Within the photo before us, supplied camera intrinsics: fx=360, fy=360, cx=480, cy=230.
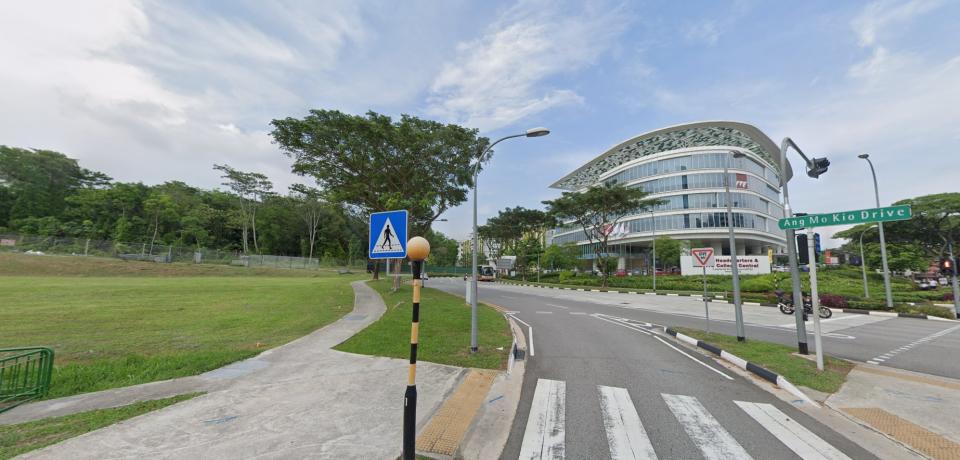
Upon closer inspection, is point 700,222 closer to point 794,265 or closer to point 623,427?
point 794,265

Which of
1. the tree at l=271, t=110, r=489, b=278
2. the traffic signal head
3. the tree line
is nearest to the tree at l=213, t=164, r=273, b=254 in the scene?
the tree line

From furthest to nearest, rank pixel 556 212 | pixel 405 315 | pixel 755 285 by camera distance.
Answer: pixel 556 212 → pixel 755 285 → pixel 405 315

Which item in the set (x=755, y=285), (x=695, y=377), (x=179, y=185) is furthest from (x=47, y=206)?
(x=755, y=285)

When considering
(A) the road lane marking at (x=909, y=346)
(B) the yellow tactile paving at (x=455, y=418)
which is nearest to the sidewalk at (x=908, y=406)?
(A) the road lane marking at (x=909, y=346)

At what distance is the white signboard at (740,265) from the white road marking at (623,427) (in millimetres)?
29340

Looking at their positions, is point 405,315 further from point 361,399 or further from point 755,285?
point 755,285

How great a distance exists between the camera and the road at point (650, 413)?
4070mm

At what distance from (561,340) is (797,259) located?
6094 millimetres

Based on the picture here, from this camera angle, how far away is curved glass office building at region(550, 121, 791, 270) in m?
53.8

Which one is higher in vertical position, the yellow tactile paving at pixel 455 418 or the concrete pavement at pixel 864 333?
the yellow tactile paving at pixel 455 418

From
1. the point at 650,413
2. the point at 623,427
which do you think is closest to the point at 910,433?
the point at 650,413

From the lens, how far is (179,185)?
59.5m

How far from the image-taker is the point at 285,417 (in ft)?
15.3

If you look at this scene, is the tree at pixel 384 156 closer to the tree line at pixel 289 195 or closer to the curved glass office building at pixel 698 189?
the tree line at pixel 289 195
